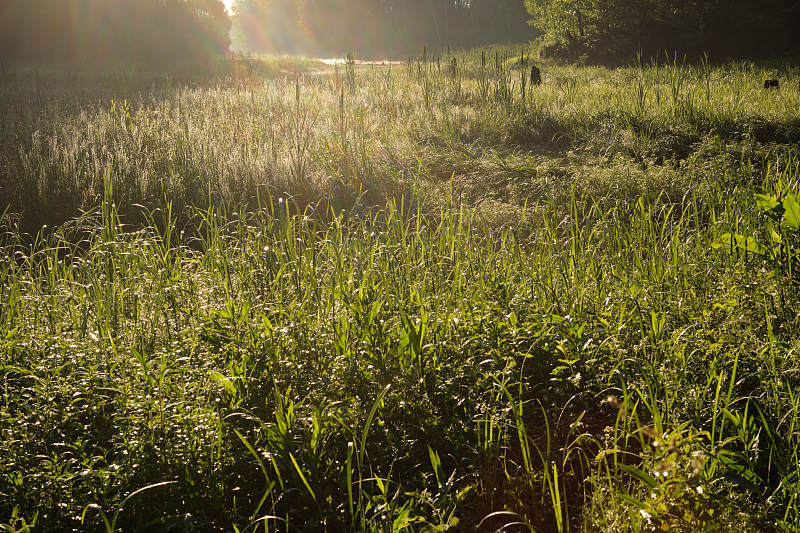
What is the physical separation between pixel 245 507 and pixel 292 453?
22cm

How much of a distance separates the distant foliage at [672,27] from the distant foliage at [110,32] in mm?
13371

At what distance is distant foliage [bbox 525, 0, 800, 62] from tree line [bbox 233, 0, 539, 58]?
15.8 meters

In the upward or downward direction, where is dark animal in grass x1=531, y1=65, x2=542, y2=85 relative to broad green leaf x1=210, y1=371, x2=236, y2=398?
upward

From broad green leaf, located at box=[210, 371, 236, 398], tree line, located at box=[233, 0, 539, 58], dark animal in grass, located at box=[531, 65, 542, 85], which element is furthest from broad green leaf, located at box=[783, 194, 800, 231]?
tree line, located at box=[233, 0, 539, 58]

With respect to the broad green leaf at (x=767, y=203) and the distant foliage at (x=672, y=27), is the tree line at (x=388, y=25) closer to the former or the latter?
the distant foliage at (x=672, y=27)

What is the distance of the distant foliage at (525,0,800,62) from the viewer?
49.2 feet

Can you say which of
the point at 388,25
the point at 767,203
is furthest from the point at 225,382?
the point at 388,25

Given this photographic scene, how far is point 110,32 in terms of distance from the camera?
2152cm

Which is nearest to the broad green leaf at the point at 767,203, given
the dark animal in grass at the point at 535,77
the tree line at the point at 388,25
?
the dark animal in grass at the point at 535,77

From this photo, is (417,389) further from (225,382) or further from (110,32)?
(110,32)

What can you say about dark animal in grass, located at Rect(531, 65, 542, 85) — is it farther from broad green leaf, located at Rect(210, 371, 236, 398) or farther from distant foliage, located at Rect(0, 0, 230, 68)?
distant foliage, located at Rect(0, 0, 230, 68)

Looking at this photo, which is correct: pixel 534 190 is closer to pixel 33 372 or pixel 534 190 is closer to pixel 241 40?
pixel 33 372

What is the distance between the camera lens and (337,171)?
19.8 ft

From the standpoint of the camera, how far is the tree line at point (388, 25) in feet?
129
